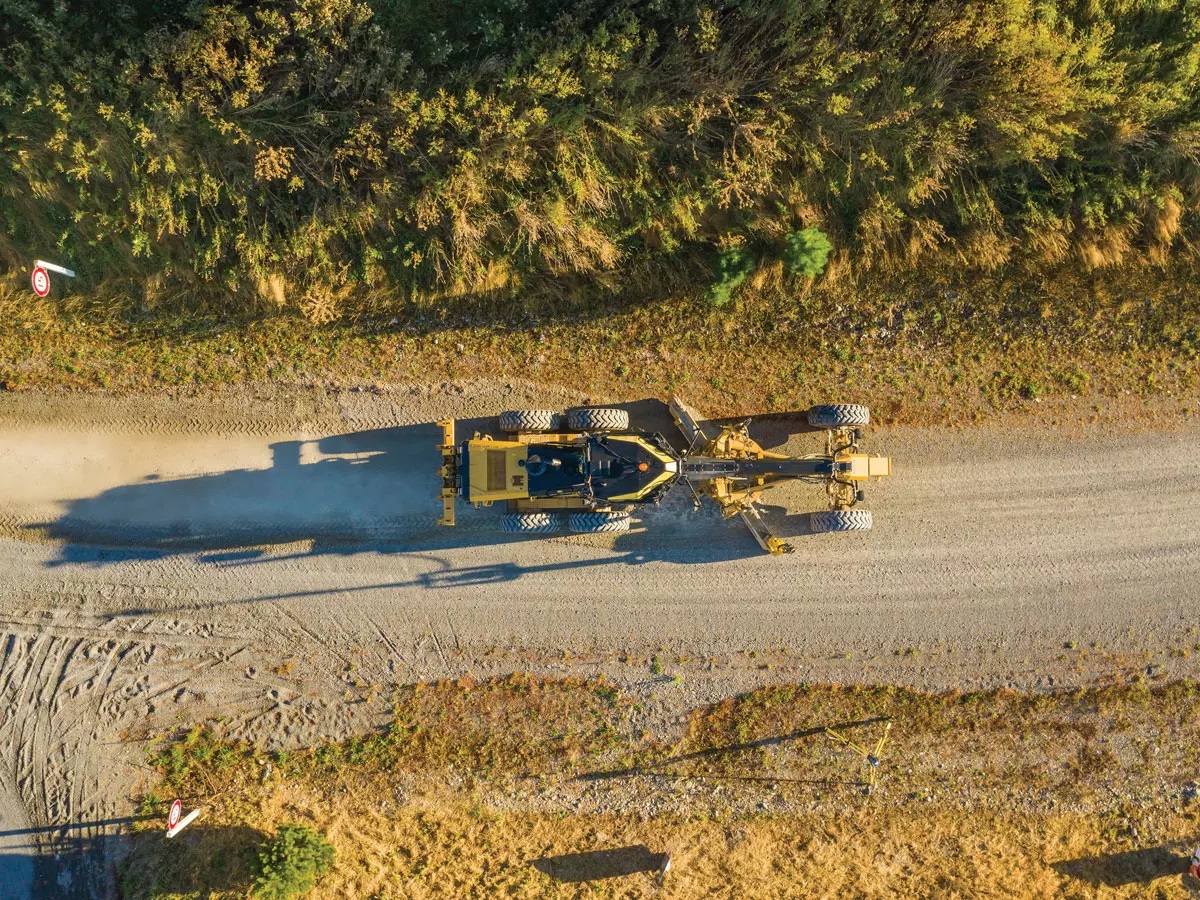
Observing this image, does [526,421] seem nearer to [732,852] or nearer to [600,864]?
[600,864]

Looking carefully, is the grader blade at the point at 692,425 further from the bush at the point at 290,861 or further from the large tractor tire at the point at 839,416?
the bush at the point at 290,861

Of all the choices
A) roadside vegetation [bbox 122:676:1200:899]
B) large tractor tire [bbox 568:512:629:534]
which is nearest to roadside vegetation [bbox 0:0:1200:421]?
large tractor tire [bbox 568:512:629:534]

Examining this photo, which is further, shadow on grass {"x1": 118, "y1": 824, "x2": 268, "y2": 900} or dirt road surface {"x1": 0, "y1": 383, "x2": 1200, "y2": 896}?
shadow on grass {"x1": 118, "y1": 824, "x2": 268, "y2": 900}

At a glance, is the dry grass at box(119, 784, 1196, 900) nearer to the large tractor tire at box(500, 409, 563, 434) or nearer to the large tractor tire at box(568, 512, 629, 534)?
the large tractor tire at box(568, 512, 629, 534)

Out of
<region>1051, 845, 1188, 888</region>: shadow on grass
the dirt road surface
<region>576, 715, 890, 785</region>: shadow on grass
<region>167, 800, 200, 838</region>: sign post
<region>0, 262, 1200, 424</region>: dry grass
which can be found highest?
<region>0, 262, 1200, 424</region>: dry grass

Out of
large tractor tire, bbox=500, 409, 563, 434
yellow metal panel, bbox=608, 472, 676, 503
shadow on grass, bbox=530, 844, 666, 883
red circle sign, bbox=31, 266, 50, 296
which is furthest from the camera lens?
shadow on grass, bbox=530, 844, 666, 883

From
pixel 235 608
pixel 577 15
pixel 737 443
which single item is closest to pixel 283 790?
pixel 235 608

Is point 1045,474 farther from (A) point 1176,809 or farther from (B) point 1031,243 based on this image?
(A) point 1176,809

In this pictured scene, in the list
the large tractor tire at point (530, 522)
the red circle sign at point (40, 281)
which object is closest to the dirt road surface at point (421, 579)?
the large tractor tire at point (530, 522)
